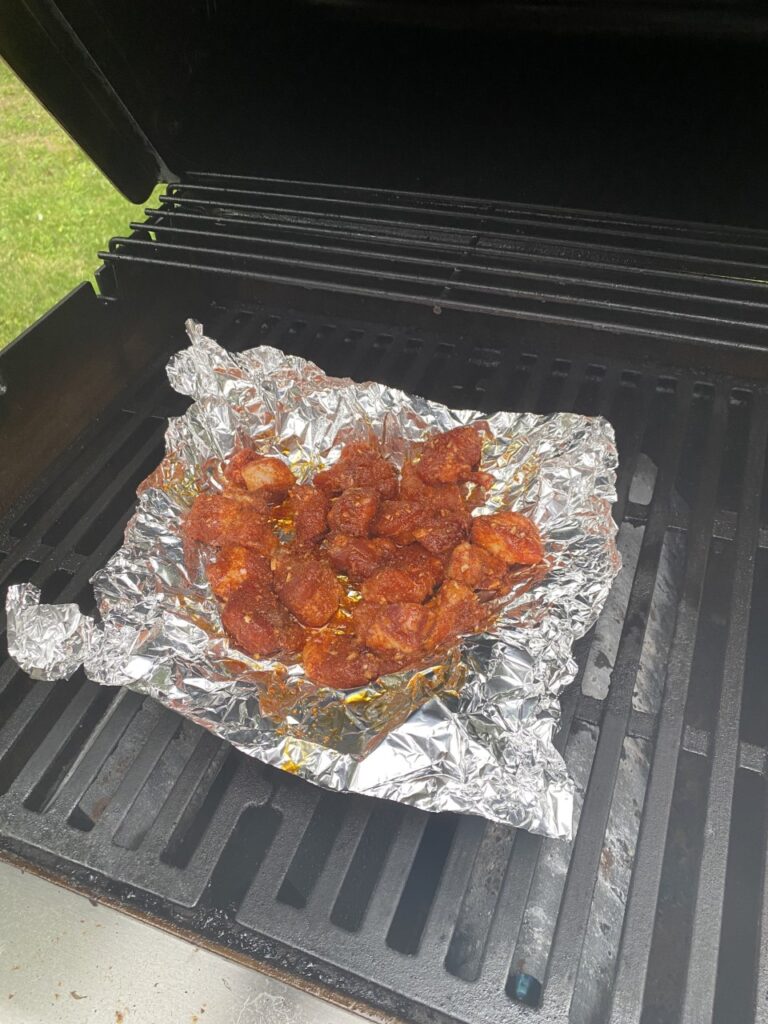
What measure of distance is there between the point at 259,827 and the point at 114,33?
235cm

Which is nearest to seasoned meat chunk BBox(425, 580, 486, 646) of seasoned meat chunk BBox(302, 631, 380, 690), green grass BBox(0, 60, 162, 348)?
seasoned meat chunk BBox(302, 631, 380, 690)

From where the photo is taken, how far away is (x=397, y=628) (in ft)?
6.22

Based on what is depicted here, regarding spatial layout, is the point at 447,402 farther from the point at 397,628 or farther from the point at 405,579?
the point at 397,628

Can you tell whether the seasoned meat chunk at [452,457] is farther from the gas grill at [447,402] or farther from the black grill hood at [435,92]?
the black grill hood at [435,92]

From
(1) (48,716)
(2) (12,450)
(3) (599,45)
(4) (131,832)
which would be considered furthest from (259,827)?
(3) (599,45)

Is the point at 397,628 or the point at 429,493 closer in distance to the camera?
the point at 397,628

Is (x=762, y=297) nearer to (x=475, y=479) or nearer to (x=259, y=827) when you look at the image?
(x=475, y=479)

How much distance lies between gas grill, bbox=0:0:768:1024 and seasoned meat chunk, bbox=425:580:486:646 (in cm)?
30

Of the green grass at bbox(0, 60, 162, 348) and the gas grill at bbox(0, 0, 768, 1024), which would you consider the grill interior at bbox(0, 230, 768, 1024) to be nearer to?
the gas grill at bbox(0, 0, 768, 1024)

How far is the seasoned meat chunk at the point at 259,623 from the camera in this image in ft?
6.45

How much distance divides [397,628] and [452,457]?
2.05 feet

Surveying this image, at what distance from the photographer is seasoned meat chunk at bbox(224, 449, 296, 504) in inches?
91.4

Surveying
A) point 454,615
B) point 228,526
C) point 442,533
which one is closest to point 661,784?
point 454,615

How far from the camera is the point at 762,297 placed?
228cm
